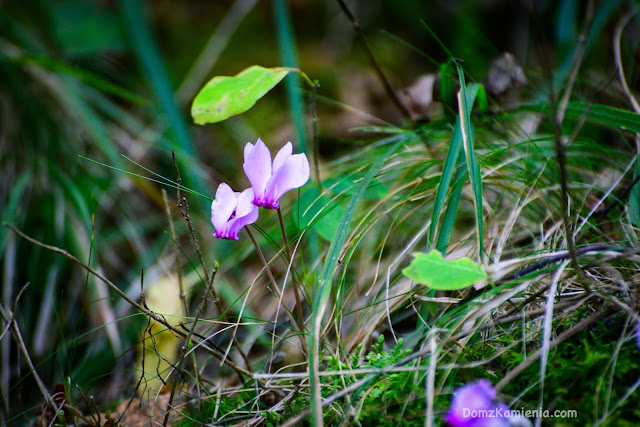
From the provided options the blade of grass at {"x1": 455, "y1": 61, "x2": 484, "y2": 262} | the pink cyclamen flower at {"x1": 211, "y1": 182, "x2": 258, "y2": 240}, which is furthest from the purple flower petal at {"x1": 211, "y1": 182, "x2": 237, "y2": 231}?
the blade of grass at {"x1": 455, "y1": 61, "x2": 484, "y2": 262}

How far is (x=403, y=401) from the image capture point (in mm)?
824

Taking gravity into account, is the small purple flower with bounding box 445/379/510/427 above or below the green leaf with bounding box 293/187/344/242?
below

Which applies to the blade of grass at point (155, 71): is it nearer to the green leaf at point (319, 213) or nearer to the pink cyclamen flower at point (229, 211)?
the green leaf at point (319, 213)

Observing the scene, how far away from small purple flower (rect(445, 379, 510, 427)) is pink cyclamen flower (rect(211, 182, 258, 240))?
0.50 m

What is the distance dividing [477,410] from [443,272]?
0.70ft

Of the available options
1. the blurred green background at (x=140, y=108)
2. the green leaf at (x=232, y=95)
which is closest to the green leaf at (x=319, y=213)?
the green leaf at (x=232, y=95)

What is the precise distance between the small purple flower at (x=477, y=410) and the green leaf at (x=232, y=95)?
2.34 feet

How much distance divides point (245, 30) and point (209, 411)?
249 centimetres

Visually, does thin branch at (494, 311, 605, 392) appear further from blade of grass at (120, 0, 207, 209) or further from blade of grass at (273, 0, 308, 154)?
blade of grass at (120, 0, 207, 209)

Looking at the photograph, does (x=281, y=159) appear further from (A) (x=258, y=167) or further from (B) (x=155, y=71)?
(B) (x=155, y=71)

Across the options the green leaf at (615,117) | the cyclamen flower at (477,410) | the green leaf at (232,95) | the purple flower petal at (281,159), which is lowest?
the cyclamen flower at (477,410)

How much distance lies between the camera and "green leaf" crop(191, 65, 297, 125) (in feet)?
3.43

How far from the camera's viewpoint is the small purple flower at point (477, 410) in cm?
71

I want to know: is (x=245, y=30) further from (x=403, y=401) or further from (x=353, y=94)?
(x=403, y=401)
